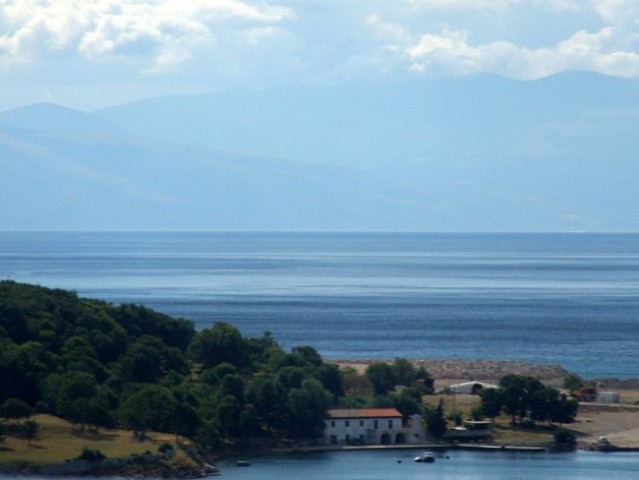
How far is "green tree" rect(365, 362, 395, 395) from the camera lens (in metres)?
59.0

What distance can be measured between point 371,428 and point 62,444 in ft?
39.7

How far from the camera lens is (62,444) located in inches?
1763

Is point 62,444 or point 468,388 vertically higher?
point 468,388

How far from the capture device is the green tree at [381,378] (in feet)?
194

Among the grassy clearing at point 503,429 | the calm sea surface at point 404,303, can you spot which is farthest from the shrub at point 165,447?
the calm sea surface at point 404,303

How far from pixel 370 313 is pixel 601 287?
4484 cm

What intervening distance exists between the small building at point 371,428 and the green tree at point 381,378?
5715mm

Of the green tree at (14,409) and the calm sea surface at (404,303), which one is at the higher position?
the calm sea surface at (404,303)

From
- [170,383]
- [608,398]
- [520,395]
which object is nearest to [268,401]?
[170,383]

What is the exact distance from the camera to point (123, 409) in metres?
47.2

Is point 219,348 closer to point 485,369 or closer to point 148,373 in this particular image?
point 148,373

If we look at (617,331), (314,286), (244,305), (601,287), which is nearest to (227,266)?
(314,286)

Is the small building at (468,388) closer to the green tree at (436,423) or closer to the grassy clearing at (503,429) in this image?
the grassy clearing at (503,429)

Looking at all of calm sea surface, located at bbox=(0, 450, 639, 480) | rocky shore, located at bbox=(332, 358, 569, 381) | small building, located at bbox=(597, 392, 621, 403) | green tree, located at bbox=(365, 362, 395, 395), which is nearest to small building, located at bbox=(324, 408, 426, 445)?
calm sea surface, located at bbox=(0, 450, 639, 480)
